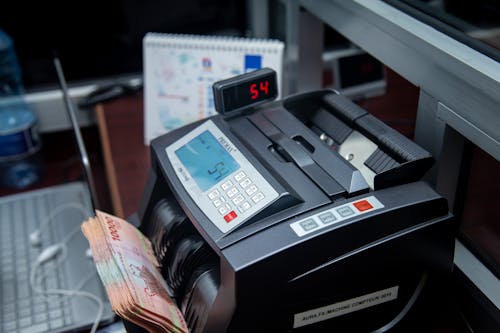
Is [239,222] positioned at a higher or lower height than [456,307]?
higher

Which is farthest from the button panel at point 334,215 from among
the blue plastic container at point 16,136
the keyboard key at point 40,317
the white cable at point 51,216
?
the blue plastic container at point 16,136

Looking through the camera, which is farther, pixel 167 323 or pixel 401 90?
pixel 401 90

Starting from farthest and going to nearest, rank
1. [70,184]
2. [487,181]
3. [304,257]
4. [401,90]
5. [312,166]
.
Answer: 1. [70,184]
2. [401,90]
3. [487,181]
4. [312,166]
5. [304,257]

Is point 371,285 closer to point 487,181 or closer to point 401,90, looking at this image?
point 487,181

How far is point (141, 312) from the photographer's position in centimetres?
64

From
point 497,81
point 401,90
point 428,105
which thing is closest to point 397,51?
point 428,105

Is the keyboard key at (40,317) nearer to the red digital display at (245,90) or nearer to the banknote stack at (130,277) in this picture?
the banknote stack at (130,277)

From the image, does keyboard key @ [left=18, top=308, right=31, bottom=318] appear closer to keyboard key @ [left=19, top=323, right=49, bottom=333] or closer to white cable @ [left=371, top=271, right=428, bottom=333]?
keyboard key @ [left=19, top=323, right=49, bottom=333]

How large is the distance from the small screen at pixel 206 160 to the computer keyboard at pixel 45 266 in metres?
0.35

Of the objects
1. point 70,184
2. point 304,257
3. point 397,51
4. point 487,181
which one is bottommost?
point 70,184

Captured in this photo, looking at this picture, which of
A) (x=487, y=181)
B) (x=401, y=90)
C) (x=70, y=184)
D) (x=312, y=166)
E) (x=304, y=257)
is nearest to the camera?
(x=304, y=257)

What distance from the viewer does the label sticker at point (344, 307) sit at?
0.67 metres

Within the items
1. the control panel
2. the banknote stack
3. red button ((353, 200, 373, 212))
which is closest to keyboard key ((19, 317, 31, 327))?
the banknote stack

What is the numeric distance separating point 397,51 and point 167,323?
19.3 inches
